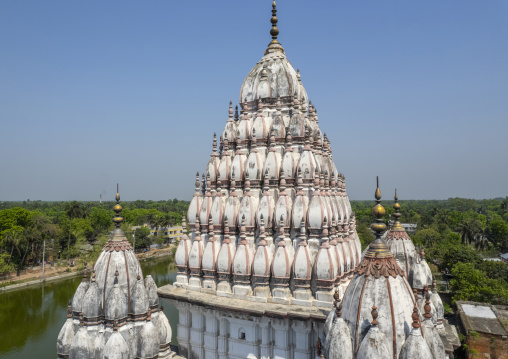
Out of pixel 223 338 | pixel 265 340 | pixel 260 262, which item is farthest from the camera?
pixel 223 338

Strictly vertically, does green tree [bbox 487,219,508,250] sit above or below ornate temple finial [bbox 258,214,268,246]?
below

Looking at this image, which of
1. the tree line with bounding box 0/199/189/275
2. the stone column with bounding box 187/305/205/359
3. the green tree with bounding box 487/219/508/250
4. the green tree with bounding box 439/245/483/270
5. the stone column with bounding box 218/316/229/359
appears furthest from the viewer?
the green tree with bounding box 487/219/508/250

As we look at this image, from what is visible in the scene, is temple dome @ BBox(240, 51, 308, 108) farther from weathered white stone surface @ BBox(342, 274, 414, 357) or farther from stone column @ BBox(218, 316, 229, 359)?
stone column @ BBox(218, 316, 229, 359)

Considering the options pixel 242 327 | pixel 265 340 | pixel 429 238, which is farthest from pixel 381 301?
pixel 429 238

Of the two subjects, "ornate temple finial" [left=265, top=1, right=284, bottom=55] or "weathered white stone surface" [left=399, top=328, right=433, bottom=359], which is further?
"ornate temple finial" [left=265, top=1, right=284, bottom=55]

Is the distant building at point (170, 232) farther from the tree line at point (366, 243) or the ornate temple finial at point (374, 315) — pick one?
the ornate temple finial at point (374, 315)

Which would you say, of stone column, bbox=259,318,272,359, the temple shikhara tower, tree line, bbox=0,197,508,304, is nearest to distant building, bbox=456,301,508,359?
tree line, bbox=0,197,508,304

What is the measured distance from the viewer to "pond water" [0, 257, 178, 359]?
23688 millimetres

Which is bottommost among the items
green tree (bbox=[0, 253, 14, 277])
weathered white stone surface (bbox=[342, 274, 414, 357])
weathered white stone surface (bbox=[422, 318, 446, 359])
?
green tree (bbox=[0, 253, 14, 277])

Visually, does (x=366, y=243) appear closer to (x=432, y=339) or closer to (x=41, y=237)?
(x=432, y=339)

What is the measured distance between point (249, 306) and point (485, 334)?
590 inches

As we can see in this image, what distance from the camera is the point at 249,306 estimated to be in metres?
10.3

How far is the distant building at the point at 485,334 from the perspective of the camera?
55.9ft

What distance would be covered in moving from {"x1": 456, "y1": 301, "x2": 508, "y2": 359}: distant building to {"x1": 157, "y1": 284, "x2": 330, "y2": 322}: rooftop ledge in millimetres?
12879
